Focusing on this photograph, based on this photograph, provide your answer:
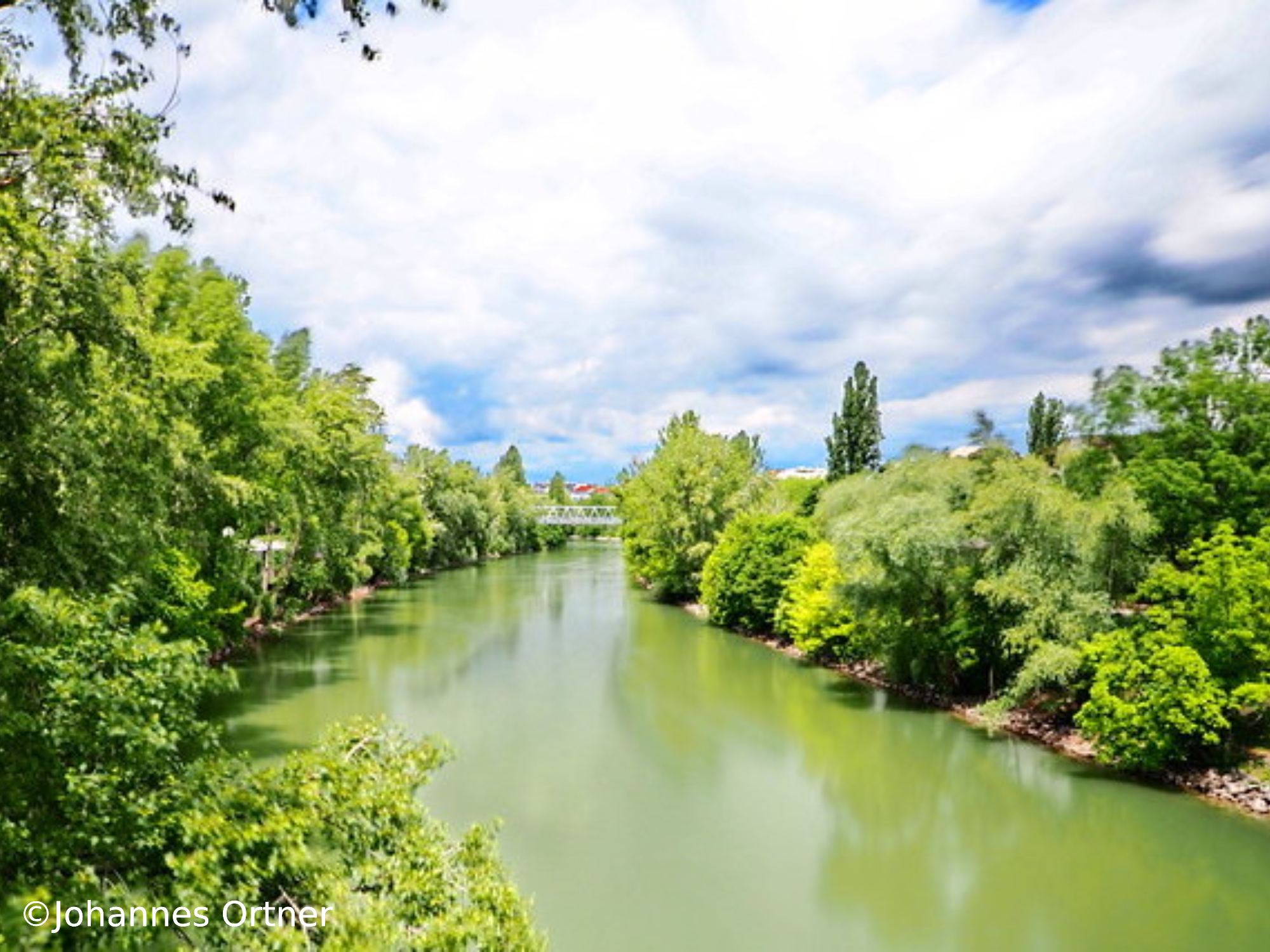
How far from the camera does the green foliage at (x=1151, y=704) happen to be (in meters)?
11.4

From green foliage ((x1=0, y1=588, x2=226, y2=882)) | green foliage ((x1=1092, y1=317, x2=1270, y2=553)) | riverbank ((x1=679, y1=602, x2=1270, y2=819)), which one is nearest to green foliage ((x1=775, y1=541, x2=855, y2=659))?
riverbank ((x1=679, y1=602, x2=1270, y2=819))

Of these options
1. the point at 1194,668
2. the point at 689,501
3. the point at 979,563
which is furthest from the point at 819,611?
the point at 689,501

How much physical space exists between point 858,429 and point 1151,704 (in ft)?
95.9

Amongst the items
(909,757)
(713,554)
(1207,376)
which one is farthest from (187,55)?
(713,554)

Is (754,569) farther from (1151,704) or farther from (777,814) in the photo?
(1151,704)

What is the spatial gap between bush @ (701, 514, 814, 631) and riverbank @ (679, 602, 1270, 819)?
2311 millimetres

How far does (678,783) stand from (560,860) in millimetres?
3380

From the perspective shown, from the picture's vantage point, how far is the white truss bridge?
7625 centimetres

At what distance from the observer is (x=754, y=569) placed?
83.5ft

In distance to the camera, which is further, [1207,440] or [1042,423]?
[1042,423]

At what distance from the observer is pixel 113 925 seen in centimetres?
309

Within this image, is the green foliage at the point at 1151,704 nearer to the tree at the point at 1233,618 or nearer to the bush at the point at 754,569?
the tree at the point at 1233,618

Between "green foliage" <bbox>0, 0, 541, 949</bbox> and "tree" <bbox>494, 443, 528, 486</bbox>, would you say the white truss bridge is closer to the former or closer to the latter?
"tree" <bbox>494, 443, 528, 486</bbox>

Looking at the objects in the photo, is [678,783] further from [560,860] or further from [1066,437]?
[1066,437]
